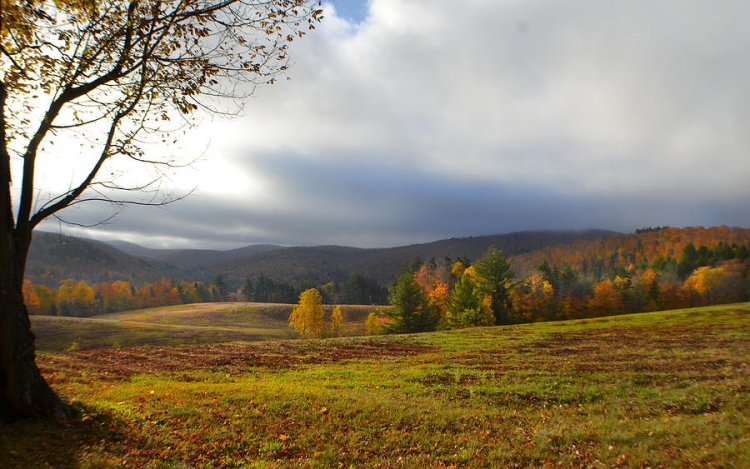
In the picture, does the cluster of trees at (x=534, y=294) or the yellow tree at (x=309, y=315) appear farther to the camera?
the yellow tree at (x=309, y=315)

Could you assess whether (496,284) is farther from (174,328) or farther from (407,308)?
(174,328)

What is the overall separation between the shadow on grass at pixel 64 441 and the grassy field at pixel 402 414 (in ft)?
0.12

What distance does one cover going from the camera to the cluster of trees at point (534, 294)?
6225cm

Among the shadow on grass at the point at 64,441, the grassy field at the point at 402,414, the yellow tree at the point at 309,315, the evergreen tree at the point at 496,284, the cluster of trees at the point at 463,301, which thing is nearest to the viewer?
the shadow on grass at the point at 64,441

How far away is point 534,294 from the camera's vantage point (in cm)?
7238

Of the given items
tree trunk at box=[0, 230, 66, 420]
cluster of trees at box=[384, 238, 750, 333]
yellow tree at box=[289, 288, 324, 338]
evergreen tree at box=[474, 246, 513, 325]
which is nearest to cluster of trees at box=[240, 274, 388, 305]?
cluster of trees at box=[384, 238, 750, 333]

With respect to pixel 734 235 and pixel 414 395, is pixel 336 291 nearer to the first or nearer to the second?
pixel 414 395

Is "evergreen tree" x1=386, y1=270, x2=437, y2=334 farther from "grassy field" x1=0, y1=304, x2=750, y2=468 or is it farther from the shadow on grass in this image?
the shadow on grass

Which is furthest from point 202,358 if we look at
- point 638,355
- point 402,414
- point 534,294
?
point 534,294

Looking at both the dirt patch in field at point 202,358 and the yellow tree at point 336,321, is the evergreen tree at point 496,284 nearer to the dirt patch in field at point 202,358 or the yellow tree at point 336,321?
the yellow tree at point 336,321

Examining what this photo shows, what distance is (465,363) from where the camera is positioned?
21.4 metres

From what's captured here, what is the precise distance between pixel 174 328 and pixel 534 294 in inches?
2668

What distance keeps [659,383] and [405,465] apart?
504 inches

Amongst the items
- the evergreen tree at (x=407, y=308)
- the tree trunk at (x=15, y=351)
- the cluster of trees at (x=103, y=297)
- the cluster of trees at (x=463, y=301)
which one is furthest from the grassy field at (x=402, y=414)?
the cluster of trees at (x=103, y=297)
